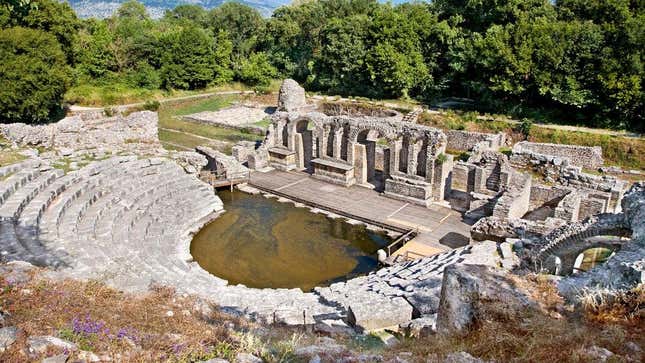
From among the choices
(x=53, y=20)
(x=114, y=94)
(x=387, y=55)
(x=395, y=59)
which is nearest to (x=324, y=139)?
(x=395, y=59)

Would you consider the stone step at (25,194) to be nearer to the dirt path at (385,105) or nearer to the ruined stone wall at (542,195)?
the ruined stone wall at (542,195)

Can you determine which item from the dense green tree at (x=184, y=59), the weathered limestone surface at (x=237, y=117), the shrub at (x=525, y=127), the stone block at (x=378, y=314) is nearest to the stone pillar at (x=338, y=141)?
the weathered limestone surface at (x=237, y=117)

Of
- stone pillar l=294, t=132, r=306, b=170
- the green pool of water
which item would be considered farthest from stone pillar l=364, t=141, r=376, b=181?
the green pool of water

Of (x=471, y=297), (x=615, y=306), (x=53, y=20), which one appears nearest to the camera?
(x=615, y=306)

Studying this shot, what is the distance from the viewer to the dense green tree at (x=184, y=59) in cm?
4631

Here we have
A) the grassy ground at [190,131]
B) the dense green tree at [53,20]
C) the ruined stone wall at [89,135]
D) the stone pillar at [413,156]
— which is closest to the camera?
the stone pillar at [413,156]

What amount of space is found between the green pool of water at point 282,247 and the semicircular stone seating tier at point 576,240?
555cm

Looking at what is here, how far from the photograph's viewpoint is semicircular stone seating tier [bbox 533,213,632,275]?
11.5 metres

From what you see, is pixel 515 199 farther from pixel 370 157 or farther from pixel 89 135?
pixel 89 135

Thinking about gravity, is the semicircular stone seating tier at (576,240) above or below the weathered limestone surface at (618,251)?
below

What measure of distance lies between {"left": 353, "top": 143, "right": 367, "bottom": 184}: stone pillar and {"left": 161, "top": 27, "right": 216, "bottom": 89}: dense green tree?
29080mm

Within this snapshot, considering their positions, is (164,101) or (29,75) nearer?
(29,75)

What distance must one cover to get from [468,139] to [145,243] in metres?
20.9

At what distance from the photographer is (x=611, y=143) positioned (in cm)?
2766
